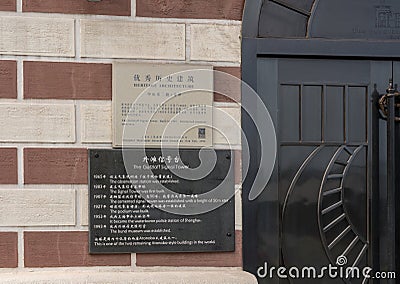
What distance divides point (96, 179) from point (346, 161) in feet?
4.26

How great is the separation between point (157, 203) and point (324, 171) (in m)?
0.89

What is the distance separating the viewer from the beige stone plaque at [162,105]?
3061mm

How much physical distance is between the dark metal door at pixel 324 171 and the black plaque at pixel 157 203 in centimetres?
19

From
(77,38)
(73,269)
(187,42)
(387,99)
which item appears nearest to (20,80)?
(77,38)

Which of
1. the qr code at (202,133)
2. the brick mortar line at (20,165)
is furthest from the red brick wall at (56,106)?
the qr code at (202,133)

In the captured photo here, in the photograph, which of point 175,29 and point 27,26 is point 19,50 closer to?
point 27,26

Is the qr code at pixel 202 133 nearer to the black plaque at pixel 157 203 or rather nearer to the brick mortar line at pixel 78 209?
the black plaque at pixel 157 203

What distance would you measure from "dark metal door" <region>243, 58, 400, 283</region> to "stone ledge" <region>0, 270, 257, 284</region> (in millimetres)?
215

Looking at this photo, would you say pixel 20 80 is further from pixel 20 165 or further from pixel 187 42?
pixel 187 42

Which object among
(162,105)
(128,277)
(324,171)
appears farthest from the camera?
(324,171)

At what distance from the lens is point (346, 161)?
3279 mm

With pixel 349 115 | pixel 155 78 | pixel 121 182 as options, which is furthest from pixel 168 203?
pixel 349 115

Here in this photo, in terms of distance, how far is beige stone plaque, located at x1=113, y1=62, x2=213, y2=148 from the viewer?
3.06 meters

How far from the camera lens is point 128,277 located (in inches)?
118
